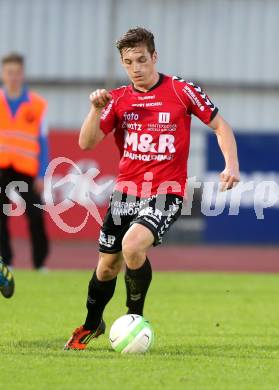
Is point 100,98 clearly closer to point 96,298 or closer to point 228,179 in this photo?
point 228,179

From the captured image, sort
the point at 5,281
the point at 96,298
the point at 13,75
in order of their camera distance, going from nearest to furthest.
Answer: the point at 96,298 → the point at 5,281 → the point at 13,75

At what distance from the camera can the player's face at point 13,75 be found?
13211 millimetres

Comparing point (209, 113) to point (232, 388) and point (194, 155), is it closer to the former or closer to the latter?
point (232, 388)

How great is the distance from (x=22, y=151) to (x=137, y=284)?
6.54 m

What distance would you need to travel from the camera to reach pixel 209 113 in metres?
7.73

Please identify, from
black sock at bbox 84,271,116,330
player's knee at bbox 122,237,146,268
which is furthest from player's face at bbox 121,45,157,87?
black sock at bbox 84,271,116,330

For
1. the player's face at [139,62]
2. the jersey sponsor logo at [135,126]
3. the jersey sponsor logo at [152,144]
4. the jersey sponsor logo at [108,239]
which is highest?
the player's face at [139,62]

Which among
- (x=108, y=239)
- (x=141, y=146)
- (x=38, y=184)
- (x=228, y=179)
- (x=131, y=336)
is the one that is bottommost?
(x=38, y=184)

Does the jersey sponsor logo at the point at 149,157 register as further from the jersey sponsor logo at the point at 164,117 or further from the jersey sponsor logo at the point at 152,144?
the jersey sponsor logo at the point at 164,117

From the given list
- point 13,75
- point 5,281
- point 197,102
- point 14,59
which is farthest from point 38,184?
point 197,102

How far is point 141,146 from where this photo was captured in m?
7.69

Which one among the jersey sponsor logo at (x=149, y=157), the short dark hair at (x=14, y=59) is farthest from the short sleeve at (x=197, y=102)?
the short dark hair at (x=14, y=59)

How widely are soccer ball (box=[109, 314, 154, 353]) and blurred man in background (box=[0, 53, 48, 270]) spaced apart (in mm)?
6341

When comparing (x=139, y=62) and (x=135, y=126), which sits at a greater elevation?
(x=139, y=62)
